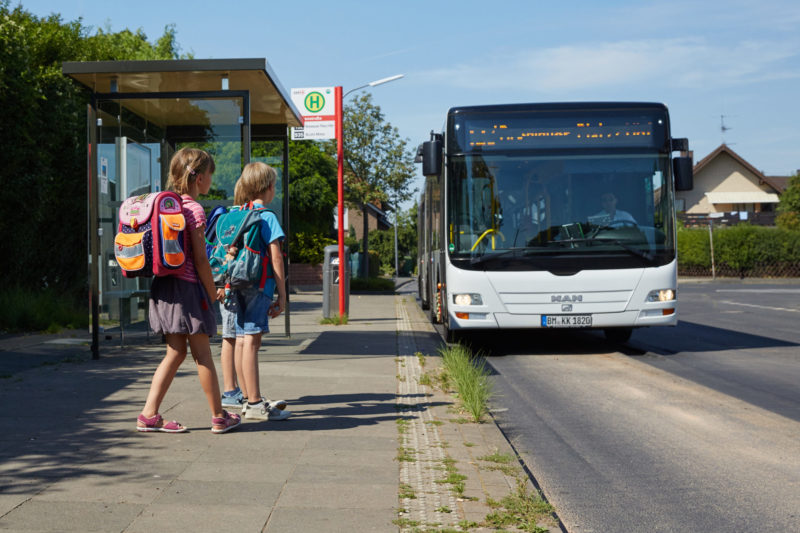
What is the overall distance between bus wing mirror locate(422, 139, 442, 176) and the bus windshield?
184 mm


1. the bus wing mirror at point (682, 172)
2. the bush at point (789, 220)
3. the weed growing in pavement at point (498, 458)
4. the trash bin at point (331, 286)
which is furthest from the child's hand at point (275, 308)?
the bush at point (789, 220)

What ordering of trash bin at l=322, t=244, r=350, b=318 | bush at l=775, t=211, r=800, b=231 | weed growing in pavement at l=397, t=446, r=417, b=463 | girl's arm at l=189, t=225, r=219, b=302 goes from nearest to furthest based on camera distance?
weed growing in pavement at l=397, t=446, r=417, b=463, girl's arm at l=189, t=225, r=219, b=302, trash bin at l=322, t=244, r=350, b=318, bush at l=775, t=211, r=800, b=231

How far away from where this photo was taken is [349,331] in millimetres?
15141

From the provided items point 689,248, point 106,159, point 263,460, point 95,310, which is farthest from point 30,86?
point 689,248

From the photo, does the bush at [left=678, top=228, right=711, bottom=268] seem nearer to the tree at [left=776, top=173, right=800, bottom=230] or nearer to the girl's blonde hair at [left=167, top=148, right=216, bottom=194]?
the tree at [left=776, top=173, right=800, bottom=230]

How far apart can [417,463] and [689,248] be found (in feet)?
137

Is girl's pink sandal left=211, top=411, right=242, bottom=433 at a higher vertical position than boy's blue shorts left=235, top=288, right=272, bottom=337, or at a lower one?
lower

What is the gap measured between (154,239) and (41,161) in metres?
11.2

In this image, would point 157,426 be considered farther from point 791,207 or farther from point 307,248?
point 791,207

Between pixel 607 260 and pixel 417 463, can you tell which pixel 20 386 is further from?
pixel 607 260

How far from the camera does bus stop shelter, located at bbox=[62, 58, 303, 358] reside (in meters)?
9.70

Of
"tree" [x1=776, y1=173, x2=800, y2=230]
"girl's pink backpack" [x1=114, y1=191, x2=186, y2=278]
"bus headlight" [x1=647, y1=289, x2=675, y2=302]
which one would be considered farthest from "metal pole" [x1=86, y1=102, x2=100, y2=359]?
"tree" [x1=776, y1=173, x2=800, y2=230]

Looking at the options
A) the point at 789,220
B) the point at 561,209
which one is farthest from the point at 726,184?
the point at 561,209

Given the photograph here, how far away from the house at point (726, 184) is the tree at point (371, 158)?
105 feet
